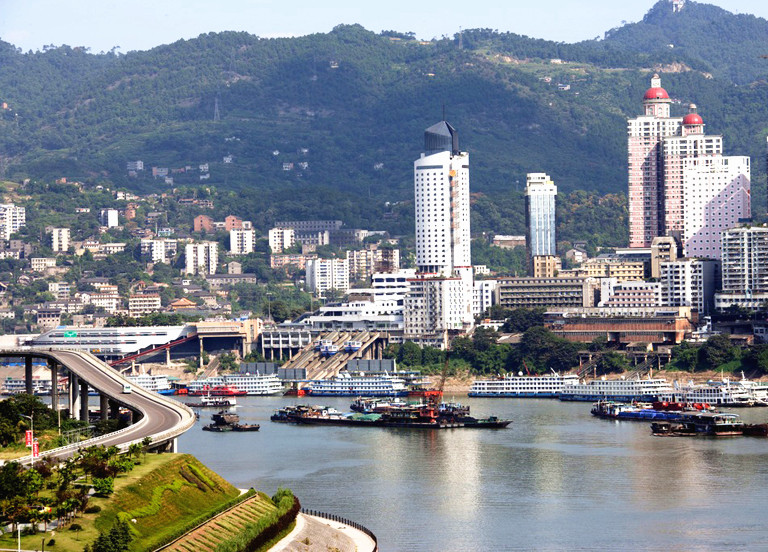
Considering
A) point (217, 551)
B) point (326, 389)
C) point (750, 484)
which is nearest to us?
point (217, 551)

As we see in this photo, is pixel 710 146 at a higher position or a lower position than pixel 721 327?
higher

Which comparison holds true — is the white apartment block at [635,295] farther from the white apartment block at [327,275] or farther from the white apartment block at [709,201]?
the white apartment block at [327,275]

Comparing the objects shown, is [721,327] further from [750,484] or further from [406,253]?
[406,253]

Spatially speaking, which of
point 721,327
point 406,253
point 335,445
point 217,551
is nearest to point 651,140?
point 721,327

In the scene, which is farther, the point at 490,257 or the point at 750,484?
the point at 490,257

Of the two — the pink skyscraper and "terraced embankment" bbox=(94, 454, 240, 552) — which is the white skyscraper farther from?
"terraced embankment" bbox=(94, 454, 240, 552)

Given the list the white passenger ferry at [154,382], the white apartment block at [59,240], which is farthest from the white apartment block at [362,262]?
the white passenger ferry at [154,382]

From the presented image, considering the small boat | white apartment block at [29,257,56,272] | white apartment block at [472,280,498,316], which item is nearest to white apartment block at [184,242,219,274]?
white apartment block at [29,257,56,272]
